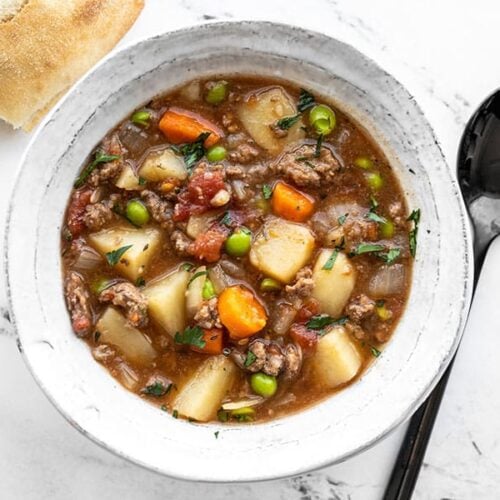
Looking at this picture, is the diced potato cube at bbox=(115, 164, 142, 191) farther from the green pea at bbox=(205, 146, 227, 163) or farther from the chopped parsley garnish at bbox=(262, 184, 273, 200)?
the chopped parsley garnish at bbox=(262, 184, 273, 200)

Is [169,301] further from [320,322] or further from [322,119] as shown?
[322,119]

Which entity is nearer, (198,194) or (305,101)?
(198,194)

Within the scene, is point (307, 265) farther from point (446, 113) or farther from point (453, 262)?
point (446, 113)

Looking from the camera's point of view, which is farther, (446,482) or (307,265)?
(446,482)

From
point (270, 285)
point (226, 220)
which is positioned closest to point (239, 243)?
point (226, 220)

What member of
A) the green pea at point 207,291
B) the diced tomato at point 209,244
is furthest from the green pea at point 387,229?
the green pea at point 207,291

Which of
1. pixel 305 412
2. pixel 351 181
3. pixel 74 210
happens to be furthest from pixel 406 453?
pixel 74 210

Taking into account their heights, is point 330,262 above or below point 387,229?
below
